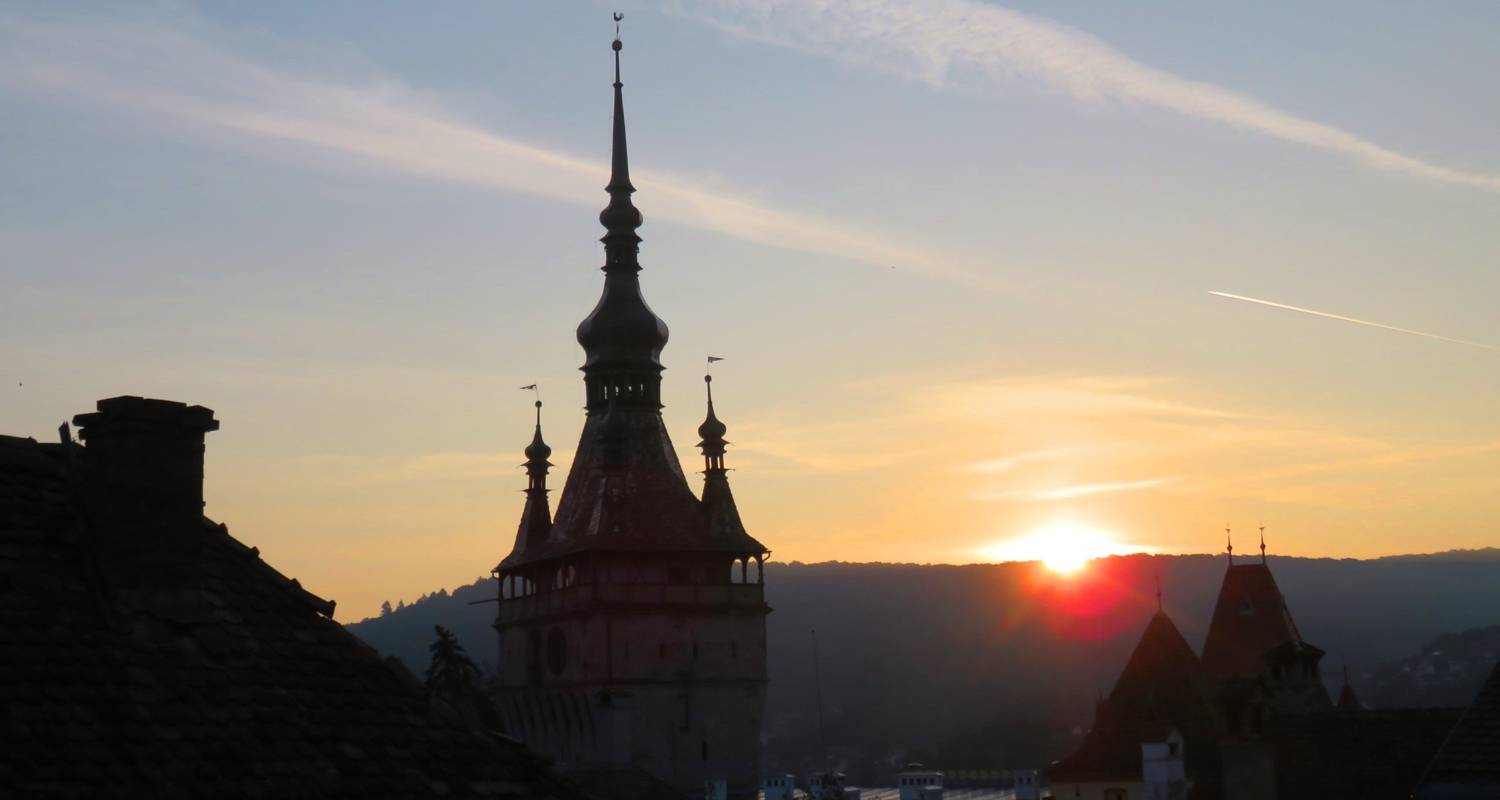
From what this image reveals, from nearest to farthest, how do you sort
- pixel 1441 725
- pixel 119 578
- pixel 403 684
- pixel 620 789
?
pixel 119 578
pixel 403 684
pixel 1441 725
pixel 620 789

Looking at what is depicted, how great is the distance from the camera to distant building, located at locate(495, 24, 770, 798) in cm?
8450

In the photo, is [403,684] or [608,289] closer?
[403,684]

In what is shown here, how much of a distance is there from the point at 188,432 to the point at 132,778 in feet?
8.86

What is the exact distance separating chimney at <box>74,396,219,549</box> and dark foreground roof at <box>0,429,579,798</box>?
0.60 ft

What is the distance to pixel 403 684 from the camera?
669 inches

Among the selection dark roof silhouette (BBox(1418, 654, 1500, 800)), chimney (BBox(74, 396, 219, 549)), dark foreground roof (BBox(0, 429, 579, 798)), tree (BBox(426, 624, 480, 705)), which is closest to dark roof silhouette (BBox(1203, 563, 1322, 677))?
tree (BBox(426, 624, 480, 705))

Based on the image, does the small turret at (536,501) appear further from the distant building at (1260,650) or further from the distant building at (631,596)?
the distant building at (1260,650)

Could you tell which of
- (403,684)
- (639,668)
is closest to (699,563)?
(639,668)

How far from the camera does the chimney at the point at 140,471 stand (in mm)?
15758

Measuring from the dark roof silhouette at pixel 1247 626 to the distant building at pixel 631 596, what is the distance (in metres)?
17.9

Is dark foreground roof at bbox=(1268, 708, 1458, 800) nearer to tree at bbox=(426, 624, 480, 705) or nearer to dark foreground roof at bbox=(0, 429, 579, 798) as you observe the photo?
tree at bbox=(426, 624, 480, 705)

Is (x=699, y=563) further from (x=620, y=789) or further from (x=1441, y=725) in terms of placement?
(x=1441, y=725)

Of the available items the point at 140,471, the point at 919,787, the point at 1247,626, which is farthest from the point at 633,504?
the point at 140,471

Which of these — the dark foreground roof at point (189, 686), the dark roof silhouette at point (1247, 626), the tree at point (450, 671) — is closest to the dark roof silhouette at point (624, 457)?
the tree at point (450, 671)
